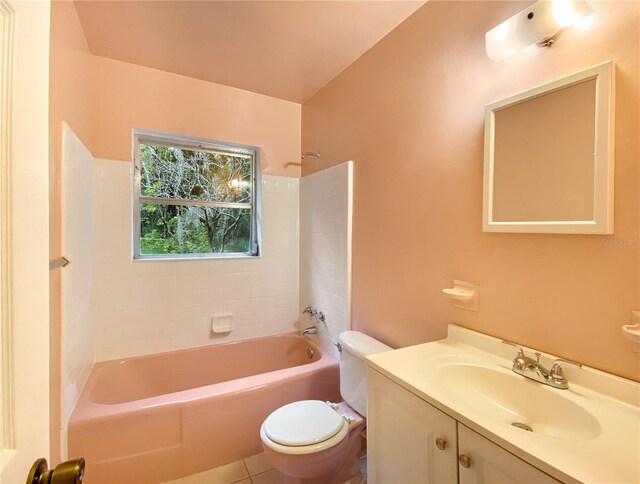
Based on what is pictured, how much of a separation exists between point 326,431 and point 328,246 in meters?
1.23

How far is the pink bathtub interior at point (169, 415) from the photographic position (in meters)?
1.52

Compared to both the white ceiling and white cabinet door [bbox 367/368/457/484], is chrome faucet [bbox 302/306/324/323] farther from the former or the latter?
the white ceiling

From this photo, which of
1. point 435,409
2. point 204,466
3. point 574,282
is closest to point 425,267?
point 574,282

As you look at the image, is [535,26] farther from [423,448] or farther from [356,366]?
[356,366]

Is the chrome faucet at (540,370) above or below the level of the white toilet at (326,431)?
above

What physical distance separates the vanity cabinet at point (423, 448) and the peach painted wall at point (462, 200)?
1.57 ft

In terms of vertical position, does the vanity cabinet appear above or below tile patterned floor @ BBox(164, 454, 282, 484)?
above

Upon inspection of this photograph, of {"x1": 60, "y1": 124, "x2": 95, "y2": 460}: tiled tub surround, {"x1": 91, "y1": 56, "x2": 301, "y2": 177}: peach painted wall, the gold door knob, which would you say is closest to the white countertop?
the gold door knob

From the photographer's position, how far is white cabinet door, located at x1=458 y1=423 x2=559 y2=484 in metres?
0.65

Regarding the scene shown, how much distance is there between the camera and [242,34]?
5.78ft

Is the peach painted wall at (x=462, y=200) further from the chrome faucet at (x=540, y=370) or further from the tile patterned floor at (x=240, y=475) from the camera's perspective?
the tile patterned floor at (x=240, y=475)

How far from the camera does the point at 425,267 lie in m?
1.48

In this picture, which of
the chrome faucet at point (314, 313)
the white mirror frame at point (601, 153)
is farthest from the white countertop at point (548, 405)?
the chrome faucet at point (314, 313)

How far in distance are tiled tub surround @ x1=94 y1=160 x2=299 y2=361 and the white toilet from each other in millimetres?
1067
